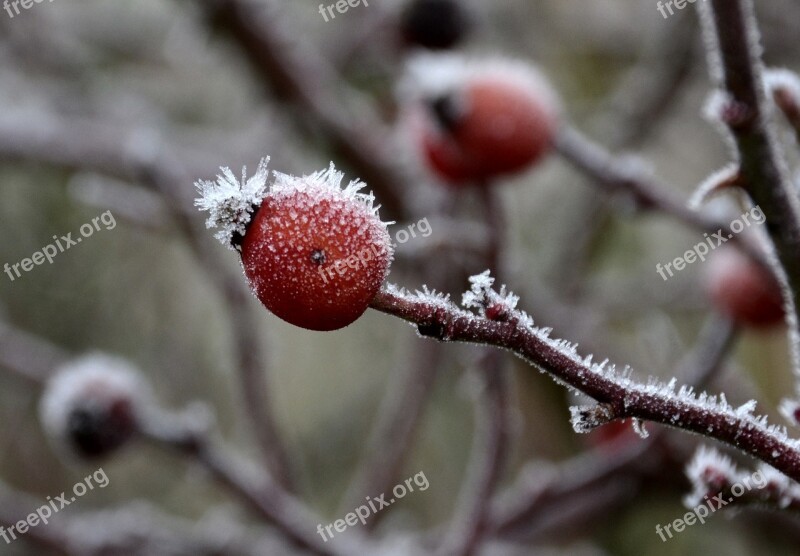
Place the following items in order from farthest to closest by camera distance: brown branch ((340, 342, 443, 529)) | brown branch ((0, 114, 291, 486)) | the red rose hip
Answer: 1. brown branch ((340, 342, 443, 529))
2. brown branch ((0, 114, 291, 486))
3. the red rose hip

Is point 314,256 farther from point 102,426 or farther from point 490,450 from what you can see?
point 102,426

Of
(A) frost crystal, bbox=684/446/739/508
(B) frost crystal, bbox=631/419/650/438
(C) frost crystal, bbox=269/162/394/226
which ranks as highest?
(C) frost crystal, bbox=269/162/394/226

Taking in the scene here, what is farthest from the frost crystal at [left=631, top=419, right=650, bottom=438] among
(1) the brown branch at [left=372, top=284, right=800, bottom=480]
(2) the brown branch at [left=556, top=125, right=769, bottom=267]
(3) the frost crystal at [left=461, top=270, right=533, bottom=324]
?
(2) the brown branch at [left=556, top=125, right=769, bottom=267]

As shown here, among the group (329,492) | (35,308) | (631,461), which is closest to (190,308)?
(35,308)

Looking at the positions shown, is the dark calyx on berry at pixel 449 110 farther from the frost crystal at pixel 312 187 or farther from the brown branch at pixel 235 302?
the frost crystal at pixel 312 187

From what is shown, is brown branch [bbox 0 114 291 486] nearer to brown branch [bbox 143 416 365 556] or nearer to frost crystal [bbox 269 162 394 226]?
brown branch [bbox 143 416 365 556]

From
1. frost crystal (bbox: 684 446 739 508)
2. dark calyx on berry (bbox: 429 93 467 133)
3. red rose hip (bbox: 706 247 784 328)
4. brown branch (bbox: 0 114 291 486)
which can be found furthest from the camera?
brown branch (bbox: 0 114 291 486)

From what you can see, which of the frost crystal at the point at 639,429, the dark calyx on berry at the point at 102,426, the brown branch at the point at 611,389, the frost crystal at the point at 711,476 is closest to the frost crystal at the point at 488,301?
the brown branch at the point at 611,389
